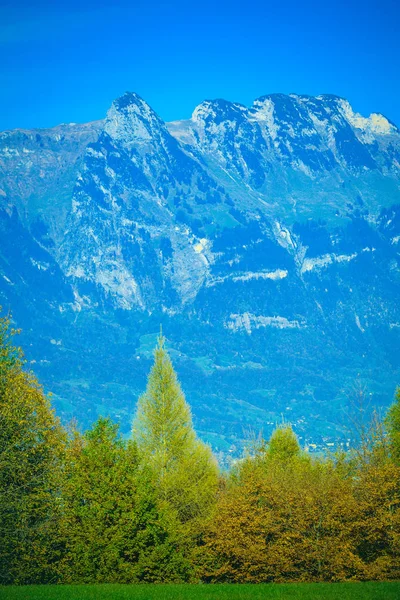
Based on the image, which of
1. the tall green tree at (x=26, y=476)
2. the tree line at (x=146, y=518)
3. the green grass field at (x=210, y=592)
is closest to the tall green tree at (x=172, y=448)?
the tree line at (x=146, y=518)

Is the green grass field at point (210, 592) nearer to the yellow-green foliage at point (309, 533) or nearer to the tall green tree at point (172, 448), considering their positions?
the yellow-green foliage at point (309, 533)

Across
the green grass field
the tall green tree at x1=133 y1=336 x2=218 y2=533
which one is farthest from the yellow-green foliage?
the green grass field

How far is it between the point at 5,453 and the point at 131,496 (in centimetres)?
1074

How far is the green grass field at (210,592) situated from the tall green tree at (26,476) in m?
4.82

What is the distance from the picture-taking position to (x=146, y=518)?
5600 centimetres

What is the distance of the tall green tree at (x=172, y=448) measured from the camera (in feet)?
206

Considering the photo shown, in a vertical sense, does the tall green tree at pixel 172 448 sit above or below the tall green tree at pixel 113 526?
above

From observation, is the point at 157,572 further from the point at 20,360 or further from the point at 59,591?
the point at 20,360

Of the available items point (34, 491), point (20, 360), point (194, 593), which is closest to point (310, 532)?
point (194, 593)

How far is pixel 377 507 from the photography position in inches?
2240

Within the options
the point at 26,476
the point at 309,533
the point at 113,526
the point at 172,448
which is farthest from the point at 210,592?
the point at 172,448

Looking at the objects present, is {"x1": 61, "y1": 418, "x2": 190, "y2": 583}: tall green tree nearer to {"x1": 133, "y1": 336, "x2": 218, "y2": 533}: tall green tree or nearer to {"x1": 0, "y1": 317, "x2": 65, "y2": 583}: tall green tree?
{"x1": 0, "y1": 317, "x2": 65, "y2": 583}: tall green tree

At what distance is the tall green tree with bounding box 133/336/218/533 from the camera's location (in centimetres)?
6288

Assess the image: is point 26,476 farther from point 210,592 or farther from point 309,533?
point 309,533
